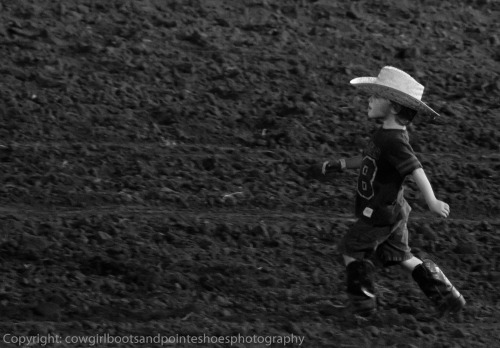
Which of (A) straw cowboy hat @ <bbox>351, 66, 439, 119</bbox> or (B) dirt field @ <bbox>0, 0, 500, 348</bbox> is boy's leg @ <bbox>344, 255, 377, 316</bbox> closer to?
(B) dirt field @ <bbox>0, 0, 500, 348</bbox>

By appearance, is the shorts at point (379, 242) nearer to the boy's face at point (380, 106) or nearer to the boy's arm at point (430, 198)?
the boy's arm at point (430, 198)

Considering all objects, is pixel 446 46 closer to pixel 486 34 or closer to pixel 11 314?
pixel 486 34

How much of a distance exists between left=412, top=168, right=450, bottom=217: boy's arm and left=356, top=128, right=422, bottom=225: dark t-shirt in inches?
4.6

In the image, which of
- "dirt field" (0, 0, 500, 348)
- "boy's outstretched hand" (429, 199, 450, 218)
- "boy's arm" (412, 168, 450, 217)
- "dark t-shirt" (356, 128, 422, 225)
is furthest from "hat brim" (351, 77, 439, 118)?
"dirt field" (0, 0, 500, 348)

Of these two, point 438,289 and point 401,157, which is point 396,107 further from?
point 438,289

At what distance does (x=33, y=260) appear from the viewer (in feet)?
24.6

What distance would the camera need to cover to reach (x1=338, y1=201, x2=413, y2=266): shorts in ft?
22.8

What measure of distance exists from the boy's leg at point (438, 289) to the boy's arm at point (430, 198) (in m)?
0.46

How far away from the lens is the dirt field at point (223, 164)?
7016 mm

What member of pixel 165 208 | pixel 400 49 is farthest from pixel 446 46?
pixel 165 208

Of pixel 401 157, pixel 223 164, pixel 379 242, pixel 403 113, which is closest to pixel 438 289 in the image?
pixel 379 242

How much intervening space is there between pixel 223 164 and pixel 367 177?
2239 mm

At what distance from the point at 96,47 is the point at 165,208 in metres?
2.76

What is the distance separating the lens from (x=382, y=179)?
6926mm
